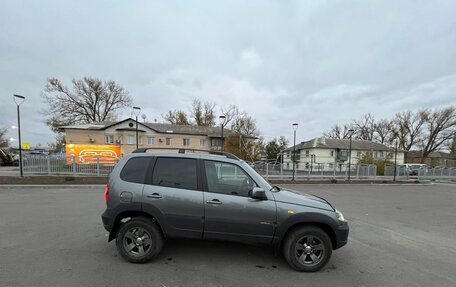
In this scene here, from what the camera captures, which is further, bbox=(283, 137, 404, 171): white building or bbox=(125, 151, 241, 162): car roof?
bbox=(283, 137, 404, 171): white building

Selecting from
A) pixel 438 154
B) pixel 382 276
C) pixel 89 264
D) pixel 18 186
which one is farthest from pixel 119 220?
pixel 438 154

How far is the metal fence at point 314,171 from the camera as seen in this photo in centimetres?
2378

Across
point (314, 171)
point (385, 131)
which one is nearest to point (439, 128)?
point (385, 131)

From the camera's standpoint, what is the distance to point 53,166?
19.0 meters

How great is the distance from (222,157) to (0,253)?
13.5 feet

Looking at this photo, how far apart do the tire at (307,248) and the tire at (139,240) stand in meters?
2.07

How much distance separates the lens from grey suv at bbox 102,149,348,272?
4.09m

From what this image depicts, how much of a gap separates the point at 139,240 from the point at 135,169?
116 cm

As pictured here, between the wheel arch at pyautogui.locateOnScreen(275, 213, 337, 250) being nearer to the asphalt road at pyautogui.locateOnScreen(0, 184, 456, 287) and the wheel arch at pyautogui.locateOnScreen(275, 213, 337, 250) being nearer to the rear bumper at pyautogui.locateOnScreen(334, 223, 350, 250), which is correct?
the rear bumper at pyautogui.locateOnScreen(334, 223, 350, 250)

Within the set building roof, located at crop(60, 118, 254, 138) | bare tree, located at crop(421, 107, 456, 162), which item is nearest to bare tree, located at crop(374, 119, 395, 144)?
bare tree, located at crop(421, 107, 456, 162)

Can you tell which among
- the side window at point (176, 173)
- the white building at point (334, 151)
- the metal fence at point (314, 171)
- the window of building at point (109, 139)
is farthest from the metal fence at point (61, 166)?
the white building at point (334, 151)

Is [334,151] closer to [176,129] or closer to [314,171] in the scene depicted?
[314,171]

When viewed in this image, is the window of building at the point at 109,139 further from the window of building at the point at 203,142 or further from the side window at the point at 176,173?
the side window at the point at 176,173

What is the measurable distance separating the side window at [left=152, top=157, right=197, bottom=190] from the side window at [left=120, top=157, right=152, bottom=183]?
189 mm
